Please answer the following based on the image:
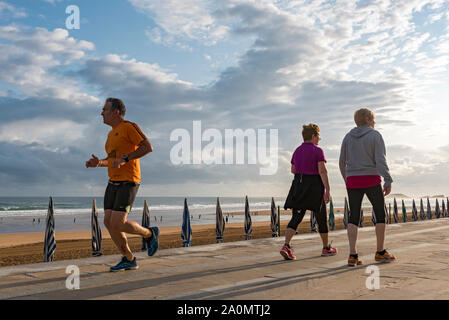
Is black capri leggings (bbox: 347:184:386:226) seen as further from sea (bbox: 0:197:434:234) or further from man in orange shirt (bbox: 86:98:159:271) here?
sea (bbox: 0:197:434:234)

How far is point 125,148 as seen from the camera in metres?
4.45

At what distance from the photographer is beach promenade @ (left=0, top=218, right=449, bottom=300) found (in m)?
3.36

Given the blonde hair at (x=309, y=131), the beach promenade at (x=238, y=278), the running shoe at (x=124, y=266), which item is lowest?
the beach promenade at (x=238, y=278)

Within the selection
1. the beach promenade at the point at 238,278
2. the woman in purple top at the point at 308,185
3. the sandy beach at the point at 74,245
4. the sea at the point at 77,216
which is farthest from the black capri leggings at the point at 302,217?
the sea at the point at 77,216

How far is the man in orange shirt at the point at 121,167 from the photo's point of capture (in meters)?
4.32

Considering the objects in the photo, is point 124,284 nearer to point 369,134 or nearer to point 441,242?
point 369,134

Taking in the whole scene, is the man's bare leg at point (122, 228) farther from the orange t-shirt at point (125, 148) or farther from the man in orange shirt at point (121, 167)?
the orange t-shirt at point (125, 148)

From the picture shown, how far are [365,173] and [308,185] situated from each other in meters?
0.89

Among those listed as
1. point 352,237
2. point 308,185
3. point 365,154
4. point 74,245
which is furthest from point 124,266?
point 74,245

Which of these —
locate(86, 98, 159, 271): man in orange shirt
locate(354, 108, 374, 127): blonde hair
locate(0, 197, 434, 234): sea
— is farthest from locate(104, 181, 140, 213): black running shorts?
locate(0, 197, 434, 234): sea

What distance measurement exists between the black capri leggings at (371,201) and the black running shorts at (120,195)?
2.73 meters

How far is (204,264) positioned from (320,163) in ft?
7.04

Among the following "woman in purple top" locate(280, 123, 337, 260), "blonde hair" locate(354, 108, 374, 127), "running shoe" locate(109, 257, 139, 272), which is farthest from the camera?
"woman in purple top" locate(280, 123, 337, 260)
